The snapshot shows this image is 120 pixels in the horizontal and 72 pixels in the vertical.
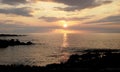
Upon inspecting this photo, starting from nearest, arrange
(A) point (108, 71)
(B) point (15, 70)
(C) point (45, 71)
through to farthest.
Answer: (A) point (108, 71)
(C) point (45, 71)
(B) point (15, 70)

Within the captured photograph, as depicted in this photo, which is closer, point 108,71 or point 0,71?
point 108,71

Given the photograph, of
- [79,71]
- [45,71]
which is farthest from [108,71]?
[45,71]

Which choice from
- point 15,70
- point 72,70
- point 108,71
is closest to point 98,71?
point 108,71

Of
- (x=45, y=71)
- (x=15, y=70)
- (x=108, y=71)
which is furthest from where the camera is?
(x=15, y=70)

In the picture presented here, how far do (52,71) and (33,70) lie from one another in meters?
3.29

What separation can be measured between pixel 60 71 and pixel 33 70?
14.1 feet

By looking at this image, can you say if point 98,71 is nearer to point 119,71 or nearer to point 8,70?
point 119,71

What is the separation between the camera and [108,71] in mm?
26953

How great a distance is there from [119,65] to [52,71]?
33.1 feet

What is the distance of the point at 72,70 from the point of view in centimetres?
2830

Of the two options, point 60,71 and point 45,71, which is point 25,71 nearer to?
point 45,71

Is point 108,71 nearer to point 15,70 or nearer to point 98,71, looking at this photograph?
point 98,71

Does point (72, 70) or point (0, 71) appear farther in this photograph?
point (0, 71)

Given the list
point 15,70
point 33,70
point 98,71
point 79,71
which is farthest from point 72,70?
point 15,70
